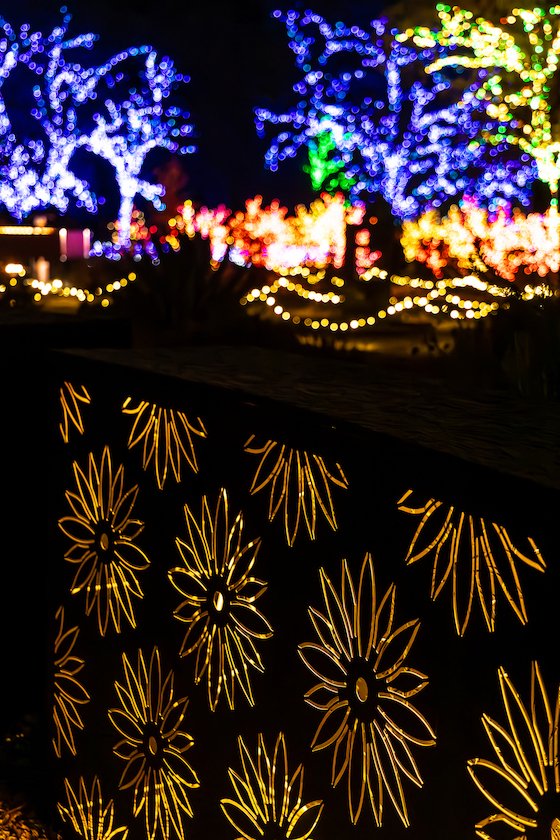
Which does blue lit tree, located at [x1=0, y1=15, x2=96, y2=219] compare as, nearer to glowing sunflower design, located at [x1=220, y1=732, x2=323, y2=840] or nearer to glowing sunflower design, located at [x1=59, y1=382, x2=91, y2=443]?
glowing sunflower design, located at [x1=59, y1=382, x2=91, y2=443]

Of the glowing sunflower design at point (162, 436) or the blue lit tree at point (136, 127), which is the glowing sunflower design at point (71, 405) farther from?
the blue lit tree at point (136, 127)

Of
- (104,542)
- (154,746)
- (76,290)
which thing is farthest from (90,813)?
(76,290)

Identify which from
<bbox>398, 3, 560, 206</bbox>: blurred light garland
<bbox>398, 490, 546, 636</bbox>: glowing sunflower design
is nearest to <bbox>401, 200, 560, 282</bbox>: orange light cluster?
<bbox>398, 3, 560, 206</bbox>: blurred light garland

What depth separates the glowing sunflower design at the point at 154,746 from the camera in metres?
1.81

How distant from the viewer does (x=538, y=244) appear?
10.9m

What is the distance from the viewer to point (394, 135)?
24.2m

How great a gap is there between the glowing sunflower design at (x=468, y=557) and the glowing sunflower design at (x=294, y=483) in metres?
0.16

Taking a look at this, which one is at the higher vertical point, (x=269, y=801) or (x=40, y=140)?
(x=40, y=140)

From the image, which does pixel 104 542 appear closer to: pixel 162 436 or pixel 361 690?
pixel 162 436

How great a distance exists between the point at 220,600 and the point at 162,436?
318 millimetres

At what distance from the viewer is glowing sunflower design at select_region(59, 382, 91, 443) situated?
6.84 ft

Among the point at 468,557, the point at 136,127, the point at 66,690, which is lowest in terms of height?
the point at 66,690

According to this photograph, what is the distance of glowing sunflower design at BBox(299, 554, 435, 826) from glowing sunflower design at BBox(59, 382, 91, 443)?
0.80m

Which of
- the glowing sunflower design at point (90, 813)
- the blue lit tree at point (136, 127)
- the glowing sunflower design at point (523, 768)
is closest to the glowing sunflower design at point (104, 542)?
the glowing sunflower design at point (90, 813)
